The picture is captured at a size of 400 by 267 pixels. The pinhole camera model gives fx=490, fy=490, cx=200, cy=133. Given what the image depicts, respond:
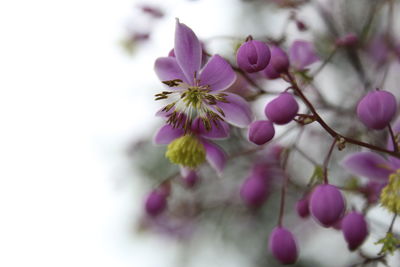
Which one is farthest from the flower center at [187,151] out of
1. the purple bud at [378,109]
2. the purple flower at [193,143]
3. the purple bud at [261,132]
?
the purple bud at [378,109]

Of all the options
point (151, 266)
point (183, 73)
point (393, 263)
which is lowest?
point (151, 266)

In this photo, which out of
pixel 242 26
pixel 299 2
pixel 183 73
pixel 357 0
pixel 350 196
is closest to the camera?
pixel 183 73

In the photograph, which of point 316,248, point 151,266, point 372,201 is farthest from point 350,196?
point 151,266

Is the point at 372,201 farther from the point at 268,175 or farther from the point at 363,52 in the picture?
the point at 363,52

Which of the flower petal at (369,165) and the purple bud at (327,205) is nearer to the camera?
the purple bud at (327,205)

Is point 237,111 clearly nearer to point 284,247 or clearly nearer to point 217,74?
point 217,74

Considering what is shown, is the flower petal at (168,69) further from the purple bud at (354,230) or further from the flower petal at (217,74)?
the purple bud at (354,230)

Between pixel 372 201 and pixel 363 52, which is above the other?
pixel 363 52

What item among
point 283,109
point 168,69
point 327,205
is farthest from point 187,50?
point 327,205
